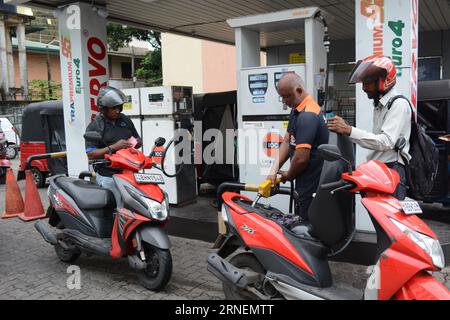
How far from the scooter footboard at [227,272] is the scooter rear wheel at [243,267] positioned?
0.12 m

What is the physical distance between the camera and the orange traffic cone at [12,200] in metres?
7.16

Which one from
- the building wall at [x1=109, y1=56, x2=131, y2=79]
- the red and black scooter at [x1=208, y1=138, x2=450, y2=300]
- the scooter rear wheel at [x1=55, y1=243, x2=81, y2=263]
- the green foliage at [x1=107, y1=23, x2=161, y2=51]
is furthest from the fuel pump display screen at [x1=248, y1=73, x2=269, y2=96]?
the building wall at [x1=109, y1=56, x2=131, y2=79]

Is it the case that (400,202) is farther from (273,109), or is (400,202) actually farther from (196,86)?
(196,86)

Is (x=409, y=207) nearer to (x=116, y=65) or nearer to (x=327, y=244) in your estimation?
(x=327, y=244)

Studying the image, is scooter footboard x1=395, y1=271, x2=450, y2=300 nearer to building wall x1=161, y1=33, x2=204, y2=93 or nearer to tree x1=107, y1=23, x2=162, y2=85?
building wall x1=161, y1=33, x2=204, y2=93

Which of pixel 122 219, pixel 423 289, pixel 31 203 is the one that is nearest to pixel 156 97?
pixel 31 203

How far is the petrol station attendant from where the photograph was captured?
3461mm

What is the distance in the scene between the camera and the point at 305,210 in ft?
12.1

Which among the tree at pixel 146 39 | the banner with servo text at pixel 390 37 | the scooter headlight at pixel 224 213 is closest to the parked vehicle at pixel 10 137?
the tree at pixel 146 39

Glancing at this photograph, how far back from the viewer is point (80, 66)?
6691 millimetres

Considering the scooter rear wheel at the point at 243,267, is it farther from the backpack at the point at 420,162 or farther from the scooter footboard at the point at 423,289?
the backpack at the point at 420,162

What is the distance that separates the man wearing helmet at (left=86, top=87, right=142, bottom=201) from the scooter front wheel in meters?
0.68

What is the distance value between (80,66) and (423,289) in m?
5.83
